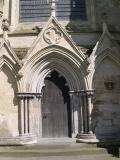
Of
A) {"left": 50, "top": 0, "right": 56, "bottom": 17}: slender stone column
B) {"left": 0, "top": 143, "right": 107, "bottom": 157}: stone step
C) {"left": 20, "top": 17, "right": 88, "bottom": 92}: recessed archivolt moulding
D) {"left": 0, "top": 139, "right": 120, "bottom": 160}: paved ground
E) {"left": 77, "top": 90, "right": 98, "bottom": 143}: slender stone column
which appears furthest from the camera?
{"left": 50, "top": 0, "right": 56, "bottom": 17}: slender stone column

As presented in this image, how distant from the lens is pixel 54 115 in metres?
12.0

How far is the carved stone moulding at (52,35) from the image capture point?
11.9 m

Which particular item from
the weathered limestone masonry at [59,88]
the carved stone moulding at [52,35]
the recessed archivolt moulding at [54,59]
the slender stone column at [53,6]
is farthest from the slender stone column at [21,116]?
the slender stone column at [53,6]

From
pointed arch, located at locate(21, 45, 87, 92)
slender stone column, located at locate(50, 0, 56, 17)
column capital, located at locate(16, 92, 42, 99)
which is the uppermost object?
slender stone column, located at locate(50, 0, 56, 17)

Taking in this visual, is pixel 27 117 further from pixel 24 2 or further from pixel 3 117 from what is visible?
pixel 24 2

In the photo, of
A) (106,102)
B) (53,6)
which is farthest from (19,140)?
(53,6)

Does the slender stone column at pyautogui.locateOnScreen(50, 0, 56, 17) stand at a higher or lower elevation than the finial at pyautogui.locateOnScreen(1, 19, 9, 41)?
higher

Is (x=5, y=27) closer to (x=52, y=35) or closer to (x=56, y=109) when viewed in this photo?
(x=52, y=35)

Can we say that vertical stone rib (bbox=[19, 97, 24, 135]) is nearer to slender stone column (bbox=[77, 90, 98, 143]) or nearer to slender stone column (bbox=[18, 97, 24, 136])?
slender stone column (bbox=[18, 97, 24, 136])

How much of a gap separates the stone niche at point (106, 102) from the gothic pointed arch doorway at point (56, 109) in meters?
1.09

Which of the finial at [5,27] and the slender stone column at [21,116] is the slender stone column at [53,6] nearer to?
the finial at [5,27]

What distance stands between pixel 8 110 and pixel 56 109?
5.69ft

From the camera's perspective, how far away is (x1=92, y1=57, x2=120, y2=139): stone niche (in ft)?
37.6

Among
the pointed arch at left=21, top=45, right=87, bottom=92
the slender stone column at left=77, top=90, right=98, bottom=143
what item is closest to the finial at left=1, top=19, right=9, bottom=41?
the pointed arch at left=21, top=45, right=87, bottom=92
